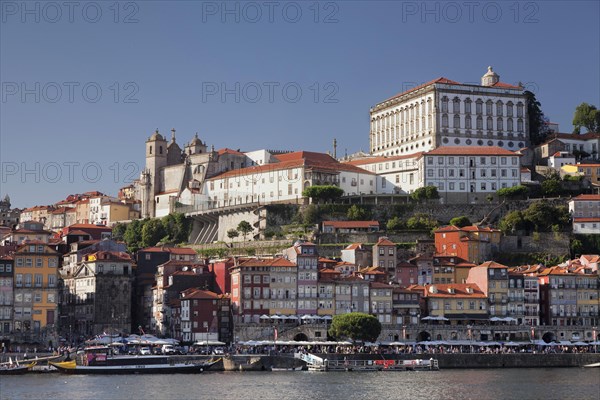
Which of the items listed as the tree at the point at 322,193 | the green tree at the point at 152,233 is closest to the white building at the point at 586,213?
the tree at the point at 322,193

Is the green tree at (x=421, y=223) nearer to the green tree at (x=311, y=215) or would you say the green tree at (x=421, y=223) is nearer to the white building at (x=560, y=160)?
the green tree at (x=311, y=215)

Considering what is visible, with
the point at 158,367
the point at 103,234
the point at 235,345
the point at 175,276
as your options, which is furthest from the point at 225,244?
the point at 158,367

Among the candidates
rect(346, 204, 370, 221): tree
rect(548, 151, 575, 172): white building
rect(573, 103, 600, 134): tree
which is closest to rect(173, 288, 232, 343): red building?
rect(346, 204, 370, 221): tree

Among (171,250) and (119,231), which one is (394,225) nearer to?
(171,250)

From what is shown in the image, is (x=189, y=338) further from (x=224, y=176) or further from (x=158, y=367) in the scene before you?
(x=224, y=176)

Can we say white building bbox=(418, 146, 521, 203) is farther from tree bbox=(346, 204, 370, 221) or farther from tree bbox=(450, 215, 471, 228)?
tree bbox=(346, 204, 370, 221)
